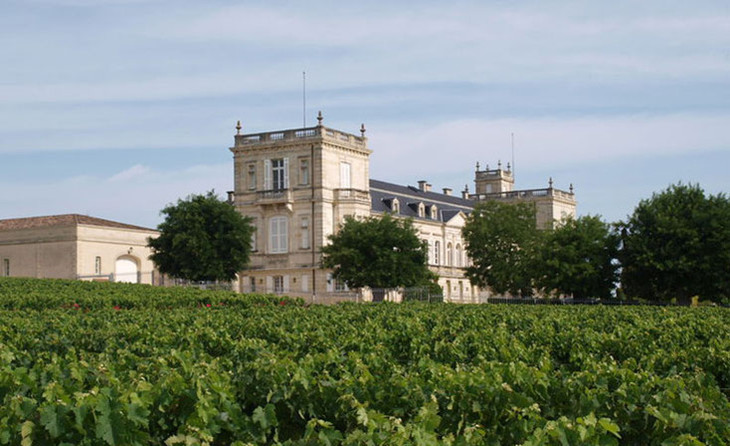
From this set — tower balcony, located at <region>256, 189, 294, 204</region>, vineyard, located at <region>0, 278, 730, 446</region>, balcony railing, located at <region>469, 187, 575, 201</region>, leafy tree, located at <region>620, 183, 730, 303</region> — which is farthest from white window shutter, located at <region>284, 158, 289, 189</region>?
vineyard, located at <region>0, 278, 730, 446</region>

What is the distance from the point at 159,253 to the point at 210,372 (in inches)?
2056

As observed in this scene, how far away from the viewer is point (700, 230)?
54.4 m

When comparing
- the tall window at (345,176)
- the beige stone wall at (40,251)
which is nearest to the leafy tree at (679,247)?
the tall window at (345,176)

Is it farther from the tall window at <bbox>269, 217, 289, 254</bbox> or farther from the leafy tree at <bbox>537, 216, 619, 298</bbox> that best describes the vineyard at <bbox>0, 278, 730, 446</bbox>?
the tall window at <bbox>269, 217, 289, 254</bbox>

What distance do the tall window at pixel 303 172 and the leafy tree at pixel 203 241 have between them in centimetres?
701

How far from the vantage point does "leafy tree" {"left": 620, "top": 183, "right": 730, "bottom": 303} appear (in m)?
53.5

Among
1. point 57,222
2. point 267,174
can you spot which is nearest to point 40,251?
point 57,222

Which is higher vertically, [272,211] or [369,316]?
[272,211]

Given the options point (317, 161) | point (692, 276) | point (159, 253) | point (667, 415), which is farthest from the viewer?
point (317, 161)

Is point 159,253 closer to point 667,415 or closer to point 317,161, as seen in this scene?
point 317,161

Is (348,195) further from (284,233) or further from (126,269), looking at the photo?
(126,269)

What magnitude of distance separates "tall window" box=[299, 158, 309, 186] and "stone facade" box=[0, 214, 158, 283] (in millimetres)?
12472

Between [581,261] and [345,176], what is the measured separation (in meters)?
17.7

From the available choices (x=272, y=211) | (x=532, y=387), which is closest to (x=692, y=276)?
(x=272, y=211)
